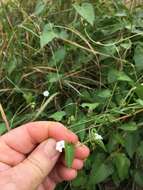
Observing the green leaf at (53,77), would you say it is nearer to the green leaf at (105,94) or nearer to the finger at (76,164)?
the green leaf at (105,94)

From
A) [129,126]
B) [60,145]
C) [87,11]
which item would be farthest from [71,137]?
[87,11]

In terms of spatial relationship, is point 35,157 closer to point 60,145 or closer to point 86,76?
point 60,145

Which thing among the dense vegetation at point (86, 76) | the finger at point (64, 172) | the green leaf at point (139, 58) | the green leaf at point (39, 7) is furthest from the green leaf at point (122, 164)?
the green leaf at point (39, 7)

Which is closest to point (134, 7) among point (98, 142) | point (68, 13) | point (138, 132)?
point (68, 13)

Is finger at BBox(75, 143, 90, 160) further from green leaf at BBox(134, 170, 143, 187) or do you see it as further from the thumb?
green leaf at BBox(134, 170, 143, 187)

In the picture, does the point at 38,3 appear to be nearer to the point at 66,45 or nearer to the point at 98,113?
the point at 66,45

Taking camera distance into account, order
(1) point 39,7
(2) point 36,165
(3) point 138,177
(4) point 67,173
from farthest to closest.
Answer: (1) point 39,7 < (3) point 138,177 < (4) point 67,173 < (2) point 36,165

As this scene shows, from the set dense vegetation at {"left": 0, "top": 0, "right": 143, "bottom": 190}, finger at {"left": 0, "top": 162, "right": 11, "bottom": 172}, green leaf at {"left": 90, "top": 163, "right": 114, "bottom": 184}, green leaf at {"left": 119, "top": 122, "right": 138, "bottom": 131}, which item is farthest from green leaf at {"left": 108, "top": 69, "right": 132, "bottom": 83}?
finger at {"left": 0, "top": 162, "right": 11, "bottom": 172}
